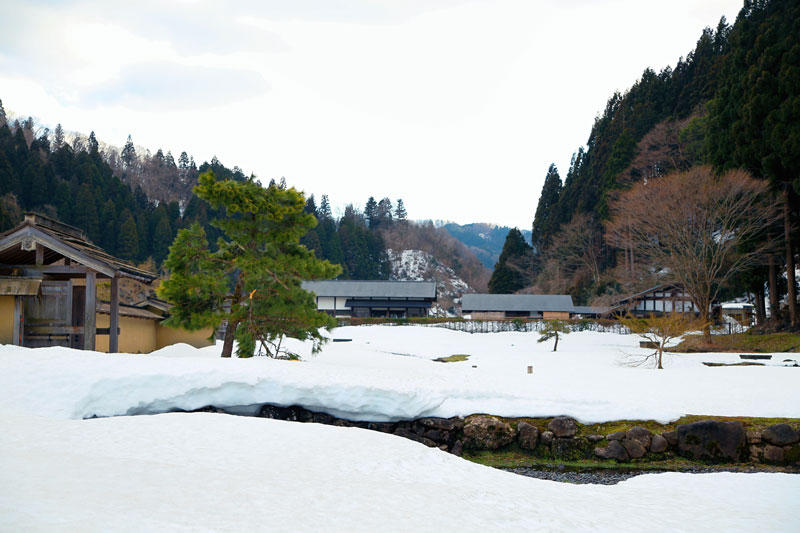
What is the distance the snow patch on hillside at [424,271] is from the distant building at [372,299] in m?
40.9

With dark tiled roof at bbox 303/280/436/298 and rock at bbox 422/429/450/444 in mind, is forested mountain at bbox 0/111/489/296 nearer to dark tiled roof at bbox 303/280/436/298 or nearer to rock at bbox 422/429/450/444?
dark tiled roof at bbox 303/280/436/298

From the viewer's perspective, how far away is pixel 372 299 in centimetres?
4722

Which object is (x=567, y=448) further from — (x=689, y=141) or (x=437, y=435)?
(x=689, y=141)

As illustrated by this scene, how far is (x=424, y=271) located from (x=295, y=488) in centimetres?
9054

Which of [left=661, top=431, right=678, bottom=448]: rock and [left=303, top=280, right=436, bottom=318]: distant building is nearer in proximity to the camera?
[left=661, top=431, right=678, bottom=448]: rock

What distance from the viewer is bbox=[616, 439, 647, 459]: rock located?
9.23 meters

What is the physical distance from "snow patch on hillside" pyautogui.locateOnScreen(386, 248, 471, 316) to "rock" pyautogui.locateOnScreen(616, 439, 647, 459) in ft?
259

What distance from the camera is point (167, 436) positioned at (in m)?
6.31

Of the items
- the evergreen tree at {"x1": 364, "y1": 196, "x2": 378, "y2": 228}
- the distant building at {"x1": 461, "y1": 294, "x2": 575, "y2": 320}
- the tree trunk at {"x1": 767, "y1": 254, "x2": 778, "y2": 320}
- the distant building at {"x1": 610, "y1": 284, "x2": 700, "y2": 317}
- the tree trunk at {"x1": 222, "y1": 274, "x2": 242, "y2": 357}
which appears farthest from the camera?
the evergreen tree at {"x1": 364, "y1": 196, "x2": 378, "y2": 228}

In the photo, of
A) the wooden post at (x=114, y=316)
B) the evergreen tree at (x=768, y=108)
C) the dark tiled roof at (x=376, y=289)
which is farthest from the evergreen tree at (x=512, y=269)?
the wooden post at (x=114, y=316)

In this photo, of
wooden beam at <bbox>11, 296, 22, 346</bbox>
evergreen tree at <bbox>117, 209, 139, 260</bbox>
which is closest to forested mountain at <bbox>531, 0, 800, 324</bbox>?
wooden beam at <bbox>11, 296, 22, 346</bbox>

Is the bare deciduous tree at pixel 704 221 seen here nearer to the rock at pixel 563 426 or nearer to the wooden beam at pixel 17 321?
the rock at pixel 563 426

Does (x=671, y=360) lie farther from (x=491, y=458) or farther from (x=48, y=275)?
(x=48, y=275)

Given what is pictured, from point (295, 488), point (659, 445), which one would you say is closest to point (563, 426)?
point (659, 445)
